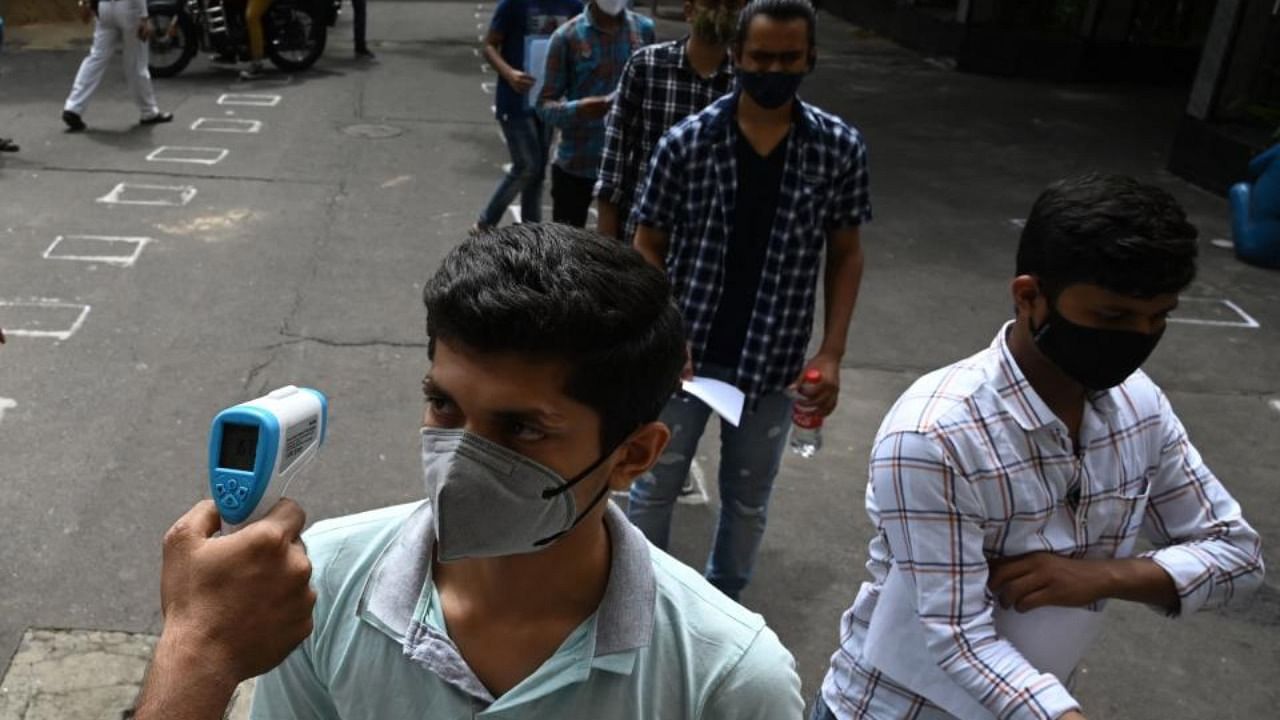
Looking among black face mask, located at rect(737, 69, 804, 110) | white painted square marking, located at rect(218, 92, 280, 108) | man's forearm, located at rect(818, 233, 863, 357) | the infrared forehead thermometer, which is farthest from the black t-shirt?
white painted square marking, located at rect(218, 92, 280, 108)

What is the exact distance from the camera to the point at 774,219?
314 cm

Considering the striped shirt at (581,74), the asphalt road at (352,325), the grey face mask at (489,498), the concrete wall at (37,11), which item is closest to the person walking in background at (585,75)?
the striped shirt at (581,74)

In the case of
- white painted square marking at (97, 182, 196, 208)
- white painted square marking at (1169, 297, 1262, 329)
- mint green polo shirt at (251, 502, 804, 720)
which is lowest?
white painted square marking at (97, 182, 196, 208)

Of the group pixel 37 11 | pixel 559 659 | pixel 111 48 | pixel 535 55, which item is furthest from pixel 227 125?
pixel 559 659

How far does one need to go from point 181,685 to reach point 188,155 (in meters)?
8.69

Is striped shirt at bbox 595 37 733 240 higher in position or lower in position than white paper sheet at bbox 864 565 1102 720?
higher

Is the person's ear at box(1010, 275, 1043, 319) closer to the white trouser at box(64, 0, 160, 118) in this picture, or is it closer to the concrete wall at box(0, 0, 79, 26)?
the white trouser at box(64, 0, 160, 118)

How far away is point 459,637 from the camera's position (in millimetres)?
1435

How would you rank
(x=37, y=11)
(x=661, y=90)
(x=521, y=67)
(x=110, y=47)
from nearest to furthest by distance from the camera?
1. (x=661, y=90)
2. (x=521, y=67)
3. (x=110, y=47)
4. (x=37, y=11)

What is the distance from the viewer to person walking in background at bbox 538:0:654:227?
5.04 metres

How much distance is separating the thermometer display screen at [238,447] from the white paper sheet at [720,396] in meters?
1.84

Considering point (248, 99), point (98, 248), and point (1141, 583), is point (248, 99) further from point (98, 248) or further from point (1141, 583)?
point (1141, 583)

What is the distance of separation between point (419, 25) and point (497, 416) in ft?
57.7

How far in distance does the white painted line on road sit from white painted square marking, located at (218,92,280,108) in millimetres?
711
